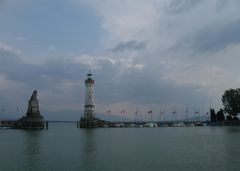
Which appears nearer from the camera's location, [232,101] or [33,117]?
[33,117]

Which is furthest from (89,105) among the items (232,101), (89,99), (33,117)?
(232,101)

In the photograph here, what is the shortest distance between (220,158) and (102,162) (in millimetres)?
15341

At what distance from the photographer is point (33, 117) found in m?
168

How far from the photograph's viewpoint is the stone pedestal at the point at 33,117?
16838 cm

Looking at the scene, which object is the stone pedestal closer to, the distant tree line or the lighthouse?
Answer: the lighthouse

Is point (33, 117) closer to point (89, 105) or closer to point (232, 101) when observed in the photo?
point (89, 105)

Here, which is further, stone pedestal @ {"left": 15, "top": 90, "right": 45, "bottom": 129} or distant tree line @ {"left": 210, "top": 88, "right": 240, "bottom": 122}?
distant tree line @ {"left": 210, "top": 88, "right": 240, "bottom": 122}

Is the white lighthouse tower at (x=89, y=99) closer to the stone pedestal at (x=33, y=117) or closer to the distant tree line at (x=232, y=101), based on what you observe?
the stone pedestal at (x=33, y=117)

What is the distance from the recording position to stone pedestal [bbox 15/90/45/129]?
16838cm

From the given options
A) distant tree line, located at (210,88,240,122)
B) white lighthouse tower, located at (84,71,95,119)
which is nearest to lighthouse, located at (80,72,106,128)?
white lighthouse tower, located at (84,71,95,119)

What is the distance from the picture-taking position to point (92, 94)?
17638cm

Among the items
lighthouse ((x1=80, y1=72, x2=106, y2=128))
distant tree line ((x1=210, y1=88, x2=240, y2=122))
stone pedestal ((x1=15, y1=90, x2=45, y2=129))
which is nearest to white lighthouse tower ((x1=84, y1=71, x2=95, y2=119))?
lighthouse ((x1=80, y1=72, x2=106, y2=128))

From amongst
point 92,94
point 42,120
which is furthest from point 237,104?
point 42,120

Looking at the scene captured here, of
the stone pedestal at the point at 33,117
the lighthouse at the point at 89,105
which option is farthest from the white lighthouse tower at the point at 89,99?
the stone pedestal at the point at 33,117
